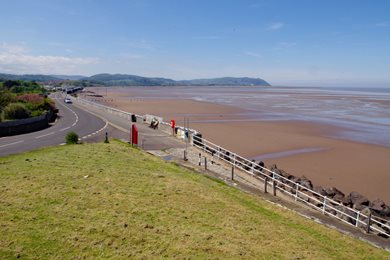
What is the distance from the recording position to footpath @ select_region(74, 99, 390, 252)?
12.3 meters

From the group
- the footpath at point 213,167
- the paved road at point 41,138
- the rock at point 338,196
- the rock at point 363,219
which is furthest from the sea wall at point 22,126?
the rock at point 363,219

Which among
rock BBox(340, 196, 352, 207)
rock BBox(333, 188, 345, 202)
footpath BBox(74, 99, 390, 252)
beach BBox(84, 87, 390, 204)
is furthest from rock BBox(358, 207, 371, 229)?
beach BBox(84, 87, 390, 204)

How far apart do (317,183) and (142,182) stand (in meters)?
13.5

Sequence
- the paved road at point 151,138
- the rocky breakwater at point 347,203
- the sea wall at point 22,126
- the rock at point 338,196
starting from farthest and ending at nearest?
the sea wall at point 22,126
the paved road at point 151,138
the rock at point 338,196
the rocky breakwater at point 347,203

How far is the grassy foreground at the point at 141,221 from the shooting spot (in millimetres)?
7996

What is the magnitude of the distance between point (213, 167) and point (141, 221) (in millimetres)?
11176

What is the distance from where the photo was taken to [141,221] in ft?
31.3

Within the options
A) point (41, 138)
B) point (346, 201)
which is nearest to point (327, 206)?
point (346, 201)

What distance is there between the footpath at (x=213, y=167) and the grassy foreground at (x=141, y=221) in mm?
1308

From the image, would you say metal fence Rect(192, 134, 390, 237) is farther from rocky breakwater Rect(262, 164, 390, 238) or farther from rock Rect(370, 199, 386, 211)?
rock Rect(370, 199, 386, 211)

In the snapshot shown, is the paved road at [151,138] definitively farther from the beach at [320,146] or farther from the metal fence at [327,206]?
the beach at [320,146]

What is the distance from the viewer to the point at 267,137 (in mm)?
38406

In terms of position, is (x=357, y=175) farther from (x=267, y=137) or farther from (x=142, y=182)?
(x=142, y=182)

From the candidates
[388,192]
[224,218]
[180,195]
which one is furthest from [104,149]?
[388,192]
